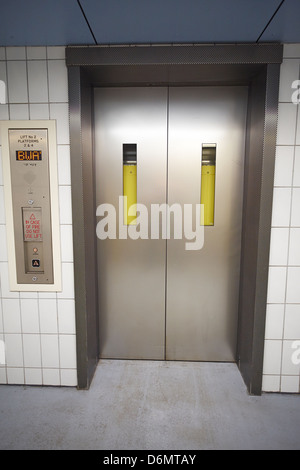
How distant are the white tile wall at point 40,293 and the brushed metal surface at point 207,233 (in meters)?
0.86

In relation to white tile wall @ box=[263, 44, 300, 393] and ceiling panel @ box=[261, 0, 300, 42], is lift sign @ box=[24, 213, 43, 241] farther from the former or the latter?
ceiling panel @ box=[261, 0, 300, 42]

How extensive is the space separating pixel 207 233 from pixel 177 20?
1528mm

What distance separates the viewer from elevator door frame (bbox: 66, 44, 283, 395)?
6.56 feet

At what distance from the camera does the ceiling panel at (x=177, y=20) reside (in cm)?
157

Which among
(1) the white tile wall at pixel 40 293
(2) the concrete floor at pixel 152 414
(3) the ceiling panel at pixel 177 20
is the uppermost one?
(3) the ceiling panel at pixel 177 20

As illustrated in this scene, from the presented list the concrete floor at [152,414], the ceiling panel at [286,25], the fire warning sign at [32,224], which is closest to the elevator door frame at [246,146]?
the ceiling panel at [286,25]

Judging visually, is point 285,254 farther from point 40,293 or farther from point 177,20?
point 40,293

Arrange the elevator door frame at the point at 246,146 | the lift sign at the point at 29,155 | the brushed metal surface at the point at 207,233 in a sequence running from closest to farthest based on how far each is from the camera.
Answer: the elevator door frame at the point at 246,146, the lift sign at the point at 29,155, the brushed metal surface at the point at 207,233

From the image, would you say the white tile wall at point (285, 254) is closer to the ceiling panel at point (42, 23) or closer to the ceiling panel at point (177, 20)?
the ceiling panel at point (177, 20)

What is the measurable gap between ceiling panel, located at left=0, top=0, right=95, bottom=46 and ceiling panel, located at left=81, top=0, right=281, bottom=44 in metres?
0.09

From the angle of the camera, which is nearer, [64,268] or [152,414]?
[152,414]

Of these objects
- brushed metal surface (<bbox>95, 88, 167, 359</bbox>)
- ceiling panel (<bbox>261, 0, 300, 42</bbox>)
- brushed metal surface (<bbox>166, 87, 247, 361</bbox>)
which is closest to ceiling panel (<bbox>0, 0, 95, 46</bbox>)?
brushed metal surface (<bbox>95, 88, 167, 359</bbox>)

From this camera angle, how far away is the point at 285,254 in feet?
7.14

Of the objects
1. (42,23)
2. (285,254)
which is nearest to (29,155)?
(42,23)
